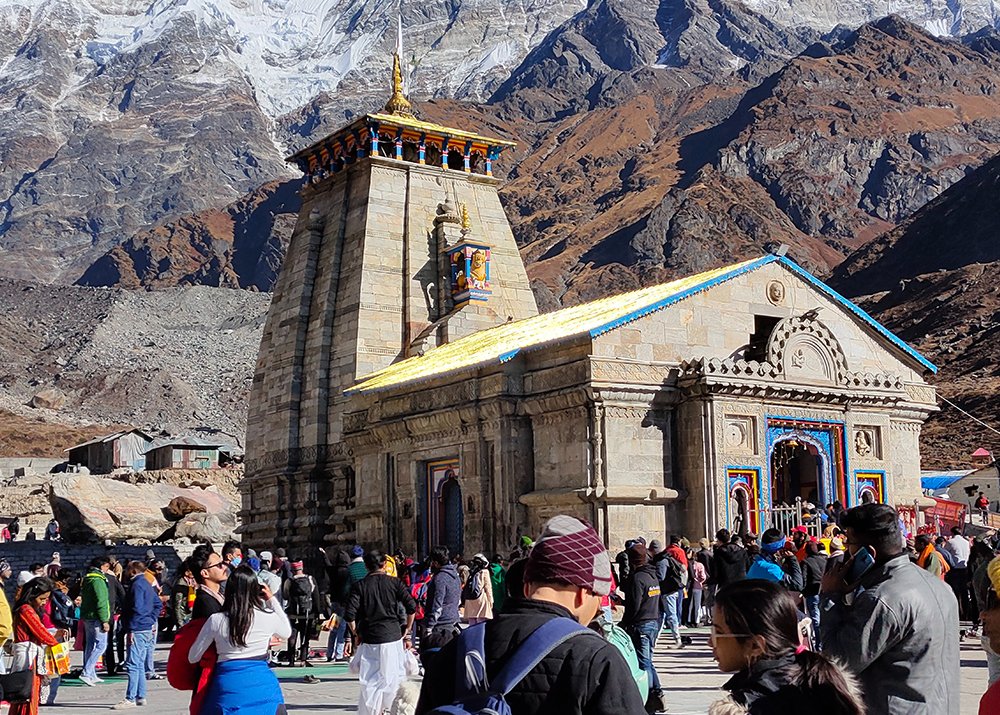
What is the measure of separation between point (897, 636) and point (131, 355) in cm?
11701

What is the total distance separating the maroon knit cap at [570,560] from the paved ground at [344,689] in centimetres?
811

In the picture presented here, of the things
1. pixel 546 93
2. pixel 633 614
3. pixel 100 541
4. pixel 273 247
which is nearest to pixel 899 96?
pixel 546 93

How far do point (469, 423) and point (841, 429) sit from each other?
751 centimetres

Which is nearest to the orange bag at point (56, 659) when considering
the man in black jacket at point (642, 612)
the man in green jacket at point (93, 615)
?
the man in black jacket at point (642, 612)

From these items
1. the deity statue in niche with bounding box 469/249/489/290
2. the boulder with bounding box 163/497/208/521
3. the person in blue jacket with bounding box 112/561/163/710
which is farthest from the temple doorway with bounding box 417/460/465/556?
the boulder with bounding box 163/497/208/521

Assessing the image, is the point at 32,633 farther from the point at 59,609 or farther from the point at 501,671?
the point at 501,671

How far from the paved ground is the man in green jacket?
12.8 inches

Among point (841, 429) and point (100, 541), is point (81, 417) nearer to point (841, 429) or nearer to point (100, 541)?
point (100, 541)

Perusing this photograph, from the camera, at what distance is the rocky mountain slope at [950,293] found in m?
70.4

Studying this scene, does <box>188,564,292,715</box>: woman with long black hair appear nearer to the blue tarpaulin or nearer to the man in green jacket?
the man in green jacket

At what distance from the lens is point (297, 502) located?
3484 cm

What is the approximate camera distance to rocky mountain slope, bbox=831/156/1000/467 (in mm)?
70438

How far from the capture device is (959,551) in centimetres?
2122

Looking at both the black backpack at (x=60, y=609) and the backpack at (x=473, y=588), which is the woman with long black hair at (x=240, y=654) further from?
the backpack at (x=473, y=588)
